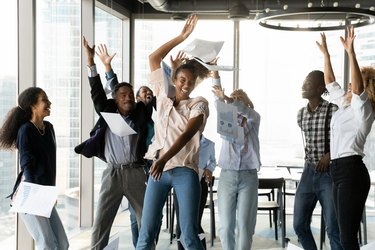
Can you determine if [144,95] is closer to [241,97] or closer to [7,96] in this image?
[241,97]

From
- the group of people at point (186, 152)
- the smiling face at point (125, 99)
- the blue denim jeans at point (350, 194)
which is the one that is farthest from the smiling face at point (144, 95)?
the blue denim jeans at point (350, 194)

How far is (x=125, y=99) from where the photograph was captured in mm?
3344

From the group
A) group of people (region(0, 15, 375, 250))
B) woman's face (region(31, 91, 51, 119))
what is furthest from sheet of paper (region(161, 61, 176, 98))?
woman's face (region(31, 91, 51, 119))

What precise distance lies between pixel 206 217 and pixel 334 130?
3.69 m

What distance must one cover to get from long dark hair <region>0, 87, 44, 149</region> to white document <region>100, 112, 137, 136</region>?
20.9 inches

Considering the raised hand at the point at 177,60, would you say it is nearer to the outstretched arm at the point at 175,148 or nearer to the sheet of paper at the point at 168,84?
the sheet of paper at the point at 168,84

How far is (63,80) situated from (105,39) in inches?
57.0

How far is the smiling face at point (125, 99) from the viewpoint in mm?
3346

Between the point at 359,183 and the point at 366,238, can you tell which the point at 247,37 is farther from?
the point at 359,183

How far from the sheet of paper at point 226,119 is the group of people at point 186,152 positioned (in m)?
0.07

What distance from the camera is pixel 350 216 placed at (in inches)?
116

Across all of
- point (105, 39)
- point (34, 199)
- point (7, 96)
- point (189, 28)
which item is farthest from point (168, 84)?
point (105, 39)

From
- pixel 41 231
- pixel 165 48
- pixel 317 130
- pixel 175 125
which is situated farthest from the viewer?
pixel 317 130

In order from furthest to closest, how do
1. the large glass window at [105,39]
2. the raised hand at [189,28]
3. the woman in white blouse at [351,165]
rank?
the large glass window at [105,39]
the woman in white blouse at [351,165]
the raised hand at [189,28]
